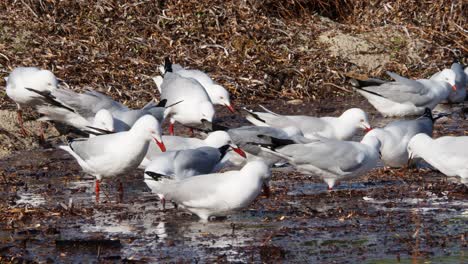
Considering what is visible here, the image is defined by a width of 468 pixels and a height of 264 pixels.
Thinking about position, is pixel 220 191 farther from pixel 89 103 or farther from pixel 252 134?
pixel 89 103

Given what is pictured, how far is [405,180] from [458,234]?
2.66 meters

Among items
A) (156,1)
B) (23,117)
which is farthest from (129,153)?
(156,1)

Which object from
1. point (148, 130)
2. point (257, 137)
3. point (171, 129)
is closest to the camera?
point (148, 130)

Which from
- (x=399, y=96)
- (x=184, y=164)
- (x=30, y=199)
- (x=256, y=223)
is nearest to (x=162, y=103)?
(x=30, y=199)

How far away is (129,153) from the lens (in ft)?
32.8

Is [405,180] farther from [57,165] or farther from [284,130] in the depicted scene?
[57,165]

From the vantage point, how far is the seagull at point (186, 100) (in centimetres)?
1366

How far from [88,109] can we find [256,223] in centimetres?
428

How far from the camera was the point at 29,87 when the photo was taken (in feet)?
45.3

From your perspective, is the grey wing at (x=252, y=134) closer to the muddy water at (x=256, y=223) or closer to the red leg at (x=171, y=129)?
the muddy water at (x=256, y=223)

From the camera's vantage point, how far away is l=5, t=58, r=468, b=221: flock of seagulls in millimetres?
8898

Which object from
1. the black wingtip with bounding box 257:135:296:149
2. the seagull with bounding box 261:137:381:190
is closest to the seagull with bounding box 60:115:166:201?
the black wingtip with bounding box 257:135:296:149

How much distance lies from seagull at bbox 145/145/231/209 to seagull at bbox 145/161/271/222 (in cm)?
36

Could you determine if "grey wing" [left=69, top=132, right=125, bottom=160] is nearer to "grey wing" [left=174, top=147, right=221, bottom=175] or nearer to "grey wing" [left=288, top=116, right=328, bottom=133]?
"grey wing" [left=174, top=147, right=221, bottom=175]
